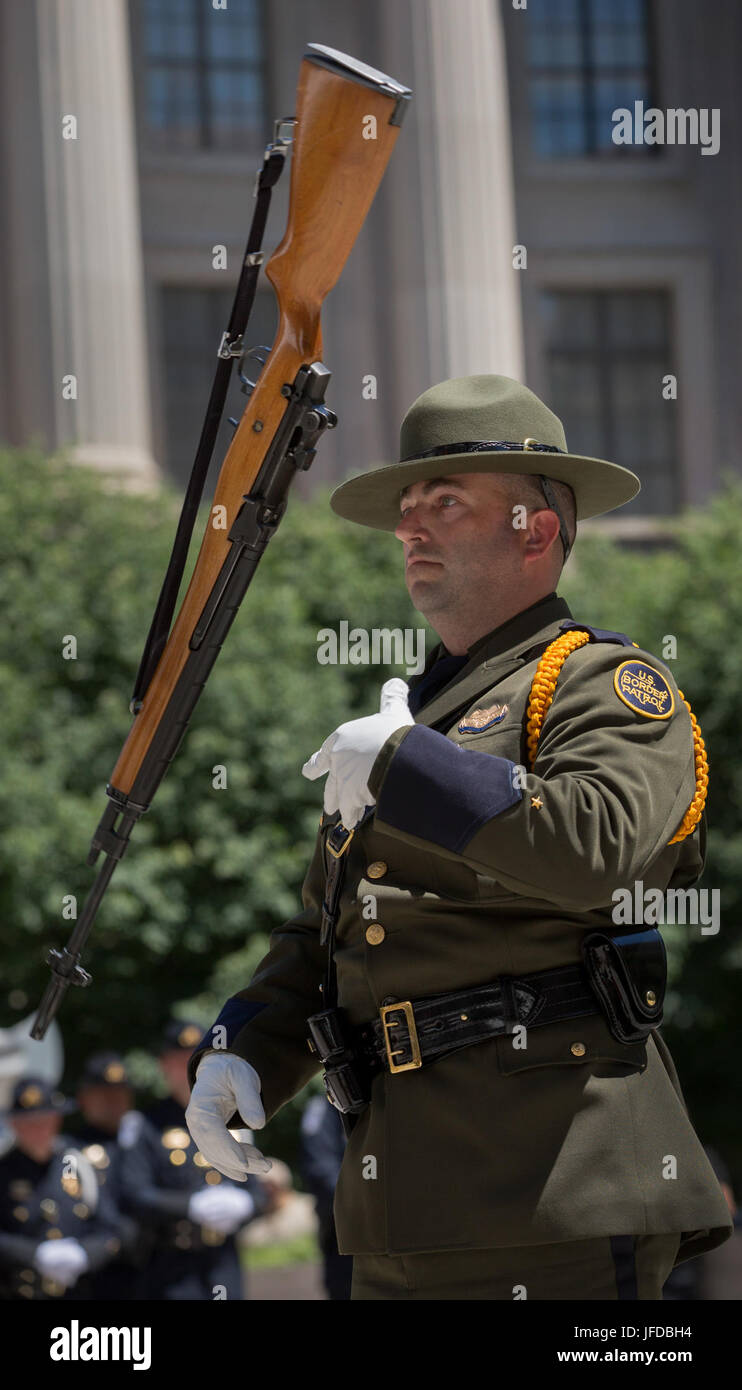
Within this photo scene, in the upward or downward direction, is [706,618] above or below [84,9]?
below

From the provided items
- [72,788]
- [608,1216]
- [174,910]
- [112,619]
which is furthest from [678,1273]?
[608,1216]

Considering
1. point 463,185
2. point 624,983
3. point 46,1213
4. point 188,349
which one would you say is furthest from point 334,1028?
point 188,349

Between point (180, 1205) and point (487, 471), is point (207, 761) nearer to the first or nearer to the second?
point (180, 1205)

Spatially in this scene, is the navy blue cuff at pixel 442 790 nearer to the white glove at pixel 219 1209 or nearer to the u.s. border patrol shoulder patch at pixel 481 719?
the u.s. border patrol shoulder patch at pixel 481 719

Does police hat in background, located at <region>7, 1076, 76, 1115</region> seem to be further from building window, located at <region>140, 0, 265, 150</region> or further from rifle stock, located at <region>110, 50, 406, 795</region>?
building window, located at <region>140, 0, 265, 150</region>

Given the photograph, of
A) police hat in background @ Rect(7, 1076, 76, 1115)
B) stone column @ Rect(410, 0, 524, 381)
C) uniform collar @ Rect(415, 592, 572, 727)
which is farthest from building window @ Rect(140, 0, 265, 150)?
uniform collar @ Rect(415, 592, 572, 727)

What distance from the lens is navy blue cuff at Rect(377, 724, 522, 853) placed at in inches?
114

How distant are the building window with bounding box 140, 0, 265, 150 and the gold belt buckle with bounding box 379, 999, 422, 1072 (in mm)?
21916

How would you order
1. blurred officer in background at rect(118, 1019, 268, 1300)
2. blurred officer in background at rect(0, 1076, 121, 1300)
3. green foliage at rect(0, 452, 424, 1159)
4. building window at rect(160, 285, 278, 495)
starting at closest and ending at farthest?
blurred officer in background at rect(0, 1076, 121, 1300) → blurred officer in background at rect(118, 1019, 268, 1300) → green foliage at rect(0, 452, 424, 1159) → building window at rect(160, 285, 278, 495)

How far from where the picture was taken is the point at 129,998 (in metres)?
11.9

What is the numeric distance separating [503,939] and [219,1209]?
5.90 m

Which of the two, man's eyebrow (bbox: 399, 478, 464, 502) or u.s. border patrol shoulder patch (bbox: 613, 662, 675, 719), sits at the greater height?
man's eyebrow (bbox: 399, 478, 464, 502)
